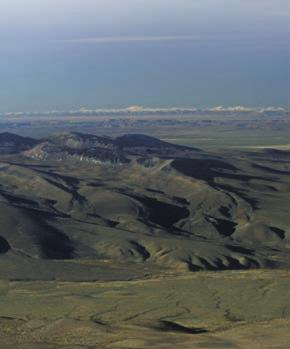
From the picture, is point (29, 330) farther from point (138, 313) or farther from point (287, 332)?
point (287, 332)

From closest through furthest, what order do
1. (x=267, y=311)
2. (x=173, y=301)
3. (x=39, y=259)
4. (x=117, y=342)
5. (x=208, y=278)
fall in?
(x=117, y=342) < (x=267, y=311) < (x=173, y=301) < (x=208, y=278) < (x=39, y=259)

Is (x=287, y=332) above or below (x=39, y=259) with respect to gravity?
above

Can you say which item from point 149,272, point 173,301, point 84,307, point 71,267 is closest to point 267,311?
point 173,301

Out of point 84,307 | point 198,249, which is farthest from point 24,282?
point 198,249

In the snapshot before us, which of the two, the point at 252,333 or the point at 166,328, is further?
the point at 166,328

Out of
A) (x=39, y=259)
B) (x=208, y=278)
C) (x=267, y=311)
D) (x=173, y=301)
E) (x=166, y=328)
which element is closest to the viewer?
(x=166, y=328)

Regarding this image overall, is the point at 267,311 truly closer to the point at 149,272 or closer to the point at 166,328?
the point at 166,328
